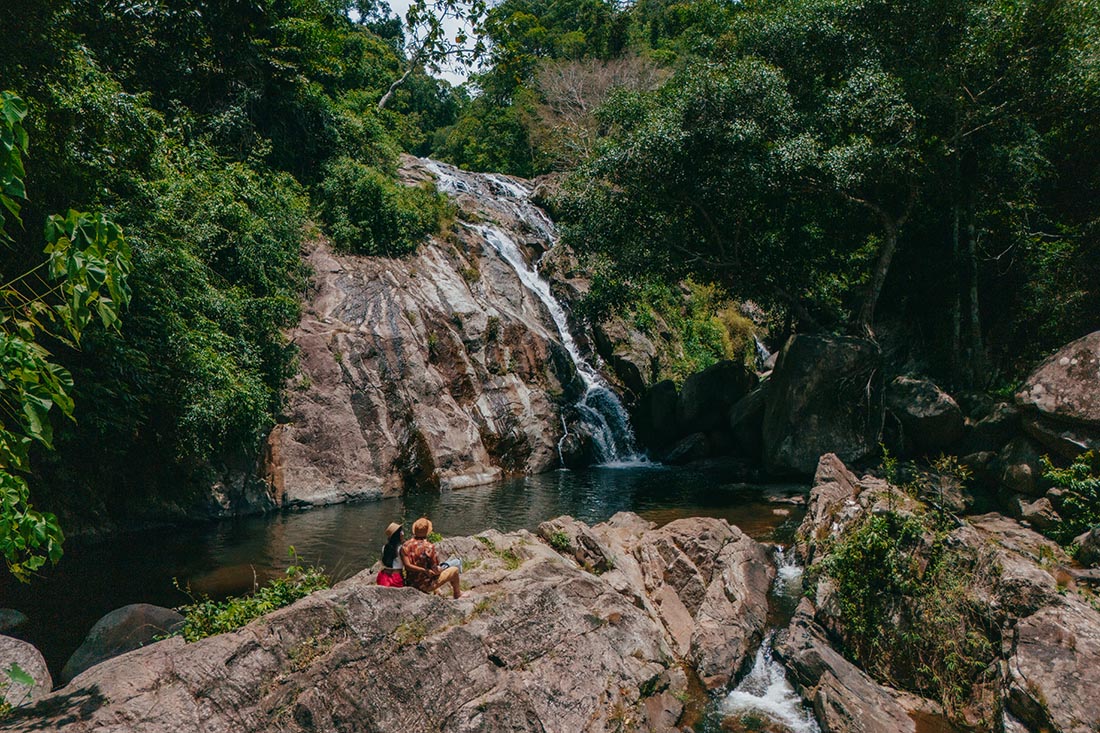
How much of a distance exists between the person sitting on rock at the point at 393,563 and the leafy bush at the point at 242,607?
30.5 inches

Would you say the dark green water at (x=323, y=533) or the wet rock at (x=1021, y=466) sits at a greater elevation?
the wet rock at (x=1021, y=466)

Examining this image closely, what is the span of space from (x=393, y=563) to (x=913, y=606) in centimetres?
746

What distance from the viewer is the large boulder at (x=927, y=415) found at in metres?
19.0

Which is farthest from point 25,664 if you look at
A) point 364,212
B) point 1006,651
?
point 364,212

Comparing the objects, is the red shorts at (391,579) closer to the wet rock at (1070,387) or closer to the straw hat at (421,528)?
the straw hat at (421,528)

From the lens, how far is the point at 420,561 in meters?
8.28

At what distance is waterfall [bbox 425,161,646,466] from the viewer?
28125mm

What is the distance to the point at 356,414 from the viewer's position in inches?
834

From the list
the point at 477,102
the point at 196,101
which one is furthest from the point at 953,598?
the point at 477,102

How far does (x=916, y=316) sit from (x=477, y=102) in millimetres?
41441

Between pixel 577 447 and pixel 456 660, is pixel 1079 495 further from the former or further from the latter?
pixel 577 447

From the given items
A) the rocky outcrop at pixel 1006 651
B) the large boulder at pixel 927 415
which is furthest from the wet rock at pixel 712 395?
the rocky outcrop at pixel 1006 651

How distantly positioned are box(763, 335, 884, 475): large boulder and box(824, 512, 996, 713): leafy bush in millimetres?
10639

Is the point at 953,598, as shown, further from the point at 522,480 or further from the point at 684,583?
the point at 522,480
